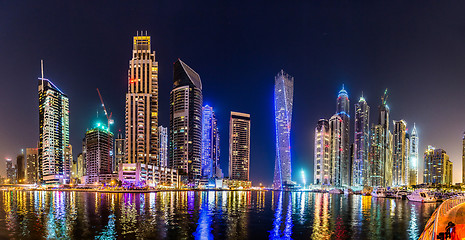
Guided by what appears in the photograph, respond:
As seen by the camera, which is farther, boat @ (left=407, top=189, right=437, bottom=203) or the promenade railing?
boat @ (left=407, top=189, right=437, bottom=203)

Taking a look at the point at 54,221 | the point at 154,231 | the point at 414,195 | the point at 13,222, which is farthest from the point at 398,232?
the point at 414,195

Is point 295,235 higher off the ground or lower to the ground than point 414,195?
higher

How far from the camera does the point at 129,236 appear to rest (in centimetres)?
3778

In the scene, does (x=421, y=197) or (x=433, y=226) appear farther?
(x=421, y=197)

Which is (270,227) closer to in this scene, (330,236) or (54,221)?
(330,236)

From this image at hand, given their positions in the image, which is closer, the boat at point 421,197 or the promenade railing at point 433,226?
the promenade railing at point 433,226

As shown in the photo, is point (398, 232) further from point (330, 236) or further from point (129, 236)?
point (129, 236)

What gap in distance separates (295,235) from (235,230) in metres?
8.12

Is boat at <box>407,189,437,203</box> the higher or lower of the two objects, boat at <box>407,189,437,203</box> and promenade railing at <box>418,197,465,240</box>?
the lower

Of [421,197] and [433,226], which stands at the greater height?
[433,226]

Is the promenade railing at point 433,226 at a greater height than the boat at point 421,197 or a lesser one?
greater

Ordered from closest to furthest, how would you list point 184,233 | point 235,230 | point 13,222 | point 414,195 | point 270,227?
point 184,233 < point 235,230 < point 270,227 < point 13,222 < point 414,195

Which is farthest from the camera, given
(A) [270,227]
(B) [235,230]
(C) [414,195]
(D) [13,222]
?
(C) [414,195]

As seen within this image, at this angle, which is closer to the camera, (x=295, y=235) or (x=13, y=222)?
(x=295, y=235)
